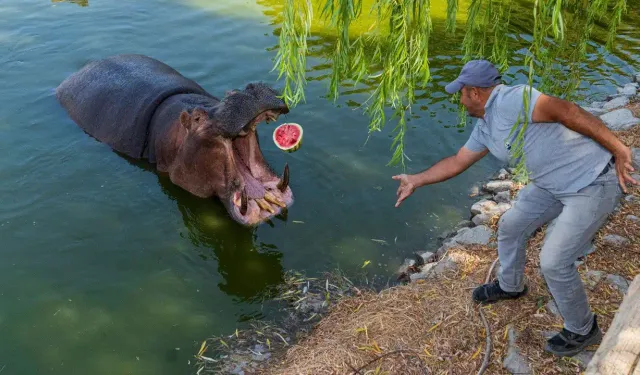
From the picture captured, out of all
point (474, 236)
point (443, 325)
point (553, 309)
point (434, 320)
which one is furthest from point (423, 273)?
point (553, 309)

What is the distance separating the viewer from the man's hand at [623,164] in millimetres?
3621

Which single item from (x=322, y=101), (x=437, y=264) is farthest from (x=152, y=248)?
(x=322, y=101)

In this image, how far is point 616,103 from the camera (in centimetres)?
923

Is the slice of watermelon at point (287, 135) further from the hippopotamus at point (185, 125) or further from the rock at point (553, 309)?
the rock at point (553, 309)

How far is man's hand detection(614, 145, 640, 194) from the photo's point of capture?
362 cm

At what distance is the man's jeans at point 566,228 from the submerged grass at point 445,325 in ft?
1.84

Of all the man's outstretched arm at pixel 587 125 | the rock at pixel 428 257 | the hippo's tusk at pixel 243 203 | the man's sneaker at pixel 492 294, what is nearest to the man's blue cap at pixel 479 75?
the man's outstretched arm at pixel 587 125

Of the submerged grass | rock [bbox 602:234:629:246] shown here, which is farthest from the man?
rock [bbox 602:234:629:246]

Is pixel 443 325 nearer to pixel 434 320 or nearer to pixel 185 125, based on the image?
pixel 434 320

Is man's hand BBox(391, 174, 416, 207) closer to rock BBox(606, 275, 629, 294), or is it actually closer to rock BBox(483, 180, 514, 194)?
rock BBox(606, 275, 629, 294)

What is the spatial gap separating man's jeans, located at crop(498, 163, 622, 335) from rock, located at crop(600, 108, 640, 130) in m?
4.80

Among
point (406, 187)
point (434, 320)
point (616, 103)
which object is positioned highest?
point (406, 187)

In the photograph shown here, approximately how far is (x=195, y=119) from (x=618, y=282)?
4.68 metres

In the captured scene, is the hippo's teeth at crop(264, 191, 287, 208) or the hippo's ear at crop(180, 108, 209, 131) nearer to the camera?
the hippo's ear at crop(180, 108, 209, 131)
